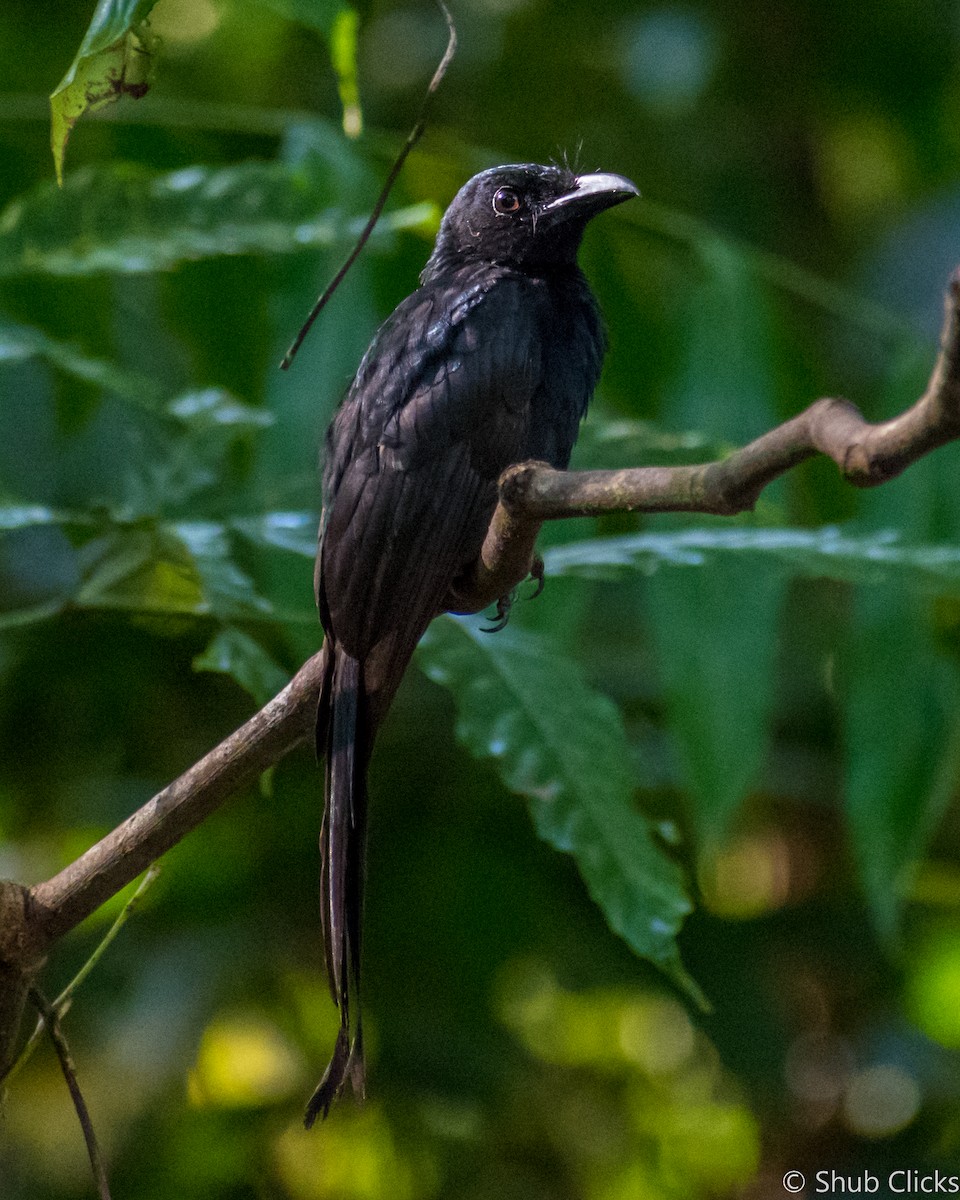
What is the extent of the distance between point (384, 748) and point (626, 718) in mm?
693

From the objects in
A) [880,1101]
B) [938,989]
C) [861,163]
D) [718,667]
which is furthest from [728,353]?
[861,163]

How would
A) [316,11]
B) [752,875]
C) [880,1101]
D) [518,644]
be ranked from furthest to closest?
[752,875], [880,1101], [518,644], [316,11]

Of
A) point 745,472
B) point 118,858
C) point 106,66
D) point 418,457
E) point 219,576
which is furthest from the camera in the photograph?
point 219,576

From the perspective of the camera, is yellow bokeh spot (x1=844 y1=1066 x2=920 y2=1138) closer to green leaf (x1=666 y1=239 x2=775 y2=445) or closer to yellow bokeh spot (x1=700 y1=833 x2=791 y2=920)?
yellow bokeh spot (x1=700 y1=833 x2=791 y2=920)

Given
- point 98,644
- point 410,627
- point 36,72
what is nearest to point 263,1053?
point 98,644

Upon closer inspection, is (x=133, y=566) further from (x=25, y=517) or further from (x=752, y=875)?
(x=752, y=875)

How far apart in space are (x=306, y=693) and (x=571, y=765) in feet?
1.92

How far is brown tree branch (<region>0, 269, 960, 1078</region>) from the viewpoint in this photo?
1180mm

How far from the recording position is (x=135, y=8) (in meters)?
1.29

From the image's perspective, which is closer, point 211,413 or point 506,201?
point 211,413

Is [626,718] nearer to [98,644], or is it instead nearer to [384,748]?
[384,748]

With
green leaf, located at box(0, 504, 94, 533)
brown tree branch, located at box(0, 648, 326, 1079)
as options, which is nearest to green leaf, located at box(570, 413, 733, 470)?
green leaf, located at box(0, 504, 94, 533)

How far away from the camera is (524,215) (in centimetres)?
266

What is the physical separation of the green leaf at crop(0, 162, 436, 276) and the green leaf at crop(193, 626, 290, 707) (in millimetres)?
743
